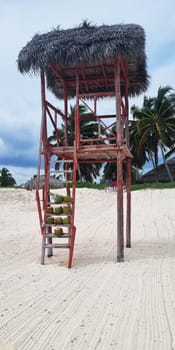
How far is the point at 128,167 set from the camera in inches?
434

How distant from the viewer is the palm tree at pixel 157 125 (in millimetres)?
30281

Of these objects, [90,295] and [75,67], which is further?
[75,67]

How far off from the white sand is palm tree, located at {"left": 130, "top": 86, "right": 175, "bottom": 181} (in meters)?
18.1

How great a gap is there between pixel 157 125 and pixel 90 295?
25.6 metres

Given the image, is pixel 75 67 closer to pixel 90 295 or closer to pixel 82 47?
pixel 82 47

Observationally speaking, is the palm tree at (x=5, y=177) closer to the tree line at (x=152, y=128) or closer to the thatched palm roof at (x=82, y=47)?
the tree line at (x=152, y=128)

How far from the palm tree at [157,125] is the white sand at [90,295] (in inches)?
712

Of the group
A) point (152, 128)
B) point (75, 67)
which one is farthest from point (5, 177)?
point (75, 67)

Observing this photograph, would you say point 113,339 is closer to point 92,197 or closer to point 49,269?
point 49,269

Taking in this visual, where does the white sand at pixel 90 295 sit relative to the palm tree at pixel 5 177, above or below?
below

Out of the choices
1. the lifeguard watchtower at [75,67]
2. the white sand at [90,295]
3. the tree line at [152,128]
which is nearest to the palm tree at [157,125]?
the tree line at [152,128]

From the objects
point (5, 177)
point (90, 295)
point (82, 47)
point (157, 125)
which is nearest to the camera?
point (90, 295)

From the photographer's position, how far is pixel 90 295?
561 cm

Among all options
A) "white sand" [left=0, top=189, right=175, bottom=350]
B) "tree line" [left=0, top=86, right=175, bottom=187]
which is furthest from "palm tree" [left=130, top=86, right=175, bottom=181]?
"white sand" [left=0, top=189, right=175, bottom=350]
